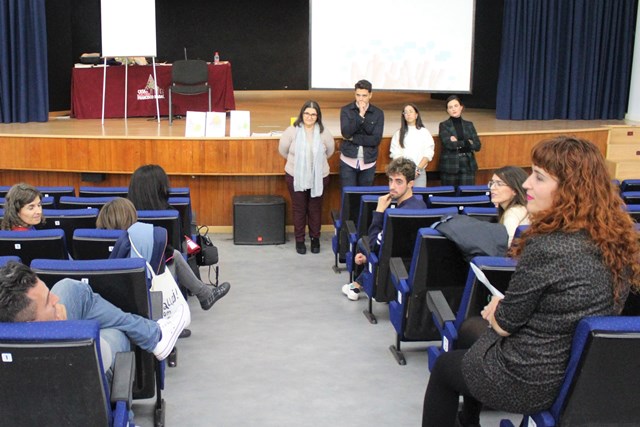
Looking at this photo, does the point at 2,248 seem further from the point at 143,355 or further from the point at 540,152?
the point at 540,152

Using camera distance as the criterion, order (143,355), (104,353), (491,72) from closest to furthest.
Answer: (104,353)
(143,355)
(491,72)

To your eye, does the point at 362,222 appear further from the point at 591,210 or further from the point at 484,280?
the point at 591,210

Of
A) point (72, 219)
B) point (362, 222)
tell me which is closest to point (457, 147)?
point (362, 222)

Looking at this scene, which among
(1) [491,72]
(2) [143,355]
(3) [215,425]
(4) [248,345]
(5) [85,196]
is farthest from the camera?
(1) [491,72]

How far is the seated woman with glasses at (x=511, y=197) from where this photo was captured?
3.87 metres

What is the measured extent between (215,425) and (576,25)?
333 inches

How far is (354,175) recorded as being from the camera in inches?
281

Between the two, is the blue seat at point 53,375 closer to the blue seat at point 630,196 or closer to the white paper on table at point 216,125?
the blue seat at point 630,196

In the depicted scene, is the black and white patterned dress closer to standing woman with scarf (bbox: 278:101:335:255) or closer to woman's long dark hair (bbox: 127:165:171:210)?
woman's long dark hair (bbox: 127:165:171:210)

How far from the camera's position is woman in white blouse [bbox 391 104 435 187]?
6992 millimetres

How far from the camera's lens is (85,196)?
18.6ft

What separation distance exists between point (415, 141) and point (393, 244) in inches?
113

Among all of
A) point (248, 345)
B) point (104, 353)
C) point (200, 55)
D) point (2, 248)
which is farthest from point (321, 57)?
point (104, 353)

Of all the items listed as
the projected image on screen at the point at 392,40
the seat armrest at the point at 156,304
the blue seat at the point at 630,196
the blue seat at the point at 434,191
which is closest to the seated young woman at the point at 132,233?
the seat armrest at the point at 156,304
